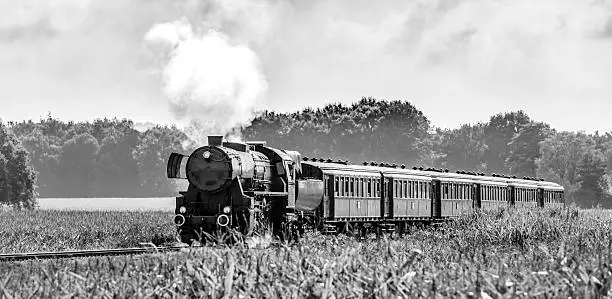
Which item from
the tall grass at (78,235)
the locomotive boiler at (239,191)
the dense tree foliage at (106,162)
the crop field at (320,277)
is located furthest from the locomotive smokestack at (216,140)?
the dense tree foliage at (106,162)

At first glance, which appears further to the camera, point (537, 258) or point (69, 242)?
point (69, 242)

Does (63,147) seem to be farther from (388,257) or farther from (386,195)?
(388,257)

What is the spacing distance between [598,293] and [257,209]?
17.7 meters

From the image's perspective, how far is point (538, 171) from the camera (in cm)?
11388

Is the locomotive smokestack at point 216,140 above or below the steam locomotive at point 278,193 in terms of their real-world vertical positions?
above

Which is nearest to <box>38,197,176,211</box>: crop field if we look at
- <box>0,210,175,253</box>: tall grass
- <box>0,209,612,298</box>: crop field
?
<box>0,210,175,253</box>: tall grass

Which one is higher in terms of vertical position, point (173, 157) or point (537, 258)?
point (173, 157)

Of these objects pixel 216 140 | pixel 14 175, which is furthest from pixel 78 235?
pixel 14 175

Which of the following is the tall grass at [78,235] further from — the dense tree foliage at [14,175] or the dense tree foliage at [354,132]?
the dense tree foliage at [354,132]

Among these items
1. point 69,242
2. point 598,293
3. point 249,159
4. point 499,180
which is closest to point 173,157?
point 249,159

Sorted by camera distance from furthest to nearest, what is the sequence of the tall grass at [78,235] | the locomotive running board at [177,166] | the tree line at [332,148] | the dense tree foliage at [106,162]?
the dense tree foliage at [106,162]
the tree line at [332,148]
the tall grass at [78,235]
the locomotive running board at [177,166]

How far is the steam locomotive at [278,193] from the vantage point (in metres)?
26.8

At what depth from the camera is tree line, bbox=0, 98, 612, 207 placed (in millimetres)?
102688

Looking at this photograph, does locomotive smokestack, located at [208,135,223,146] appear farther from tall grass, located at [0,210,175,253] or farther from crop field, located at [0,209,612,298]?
crop field, located at [0,209,612,298]
